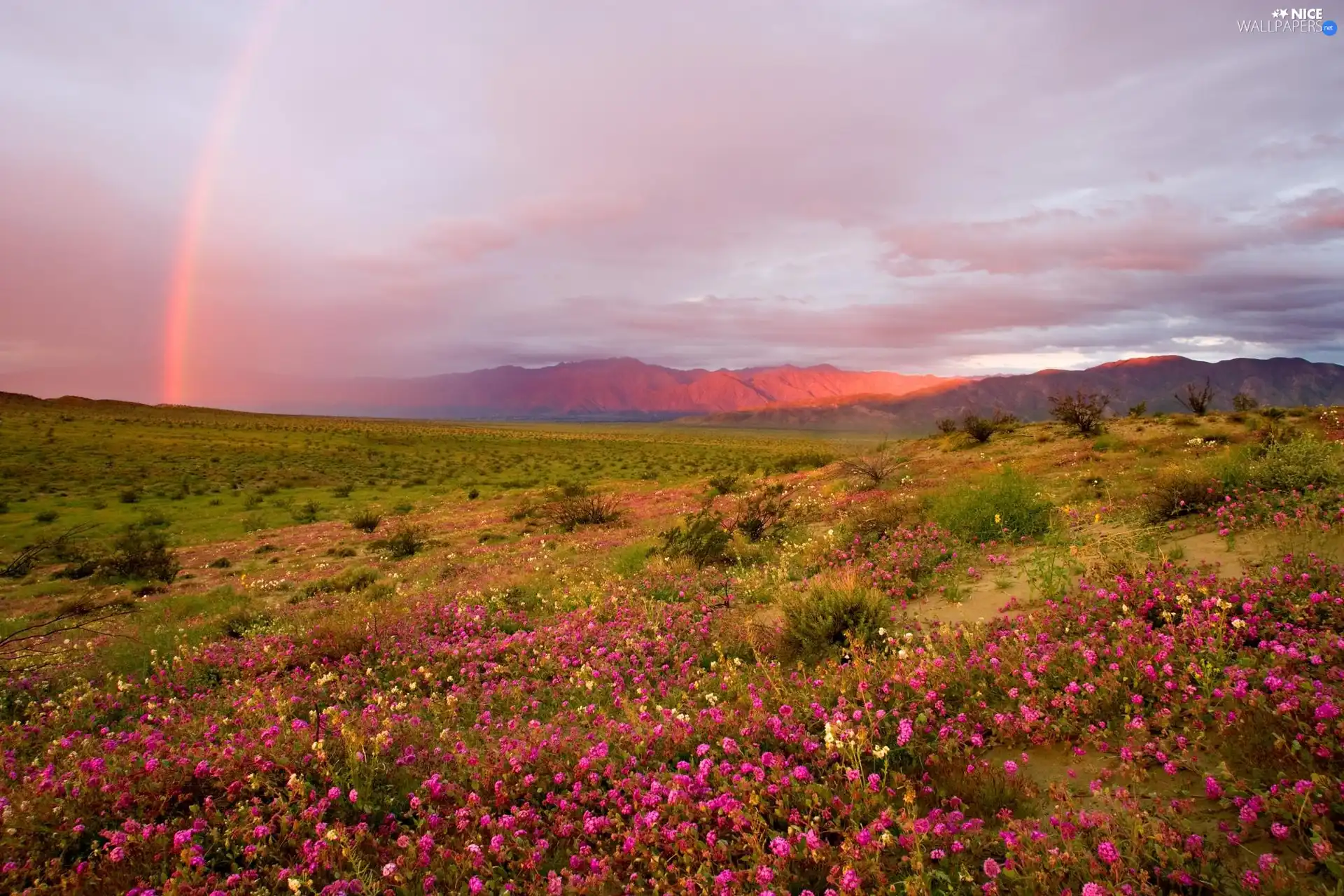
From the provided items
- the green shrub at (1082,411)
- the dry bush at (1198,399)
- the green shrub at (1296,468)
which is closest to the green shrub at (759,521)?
the green shrub at (1296,468)

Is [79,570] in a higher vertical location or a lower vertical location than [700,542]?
lower

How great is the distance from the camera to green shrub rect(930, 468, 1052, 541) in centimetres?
988

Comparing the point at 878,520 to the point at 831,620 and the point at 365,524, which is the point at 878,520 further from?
the point at 365,524

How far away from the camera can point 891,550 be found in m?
9.23

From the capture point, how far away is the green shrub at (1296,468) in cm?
835

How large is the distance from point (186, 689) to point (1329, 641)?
10909 millimetres

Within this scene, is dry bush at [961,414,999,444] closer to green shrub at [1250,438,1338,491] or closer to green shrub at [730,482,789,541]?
green shrub at [730,482,789,541]

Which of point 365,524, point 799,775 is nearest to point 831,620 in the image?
point 799,775

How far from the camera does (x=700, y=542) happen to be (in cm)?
1225

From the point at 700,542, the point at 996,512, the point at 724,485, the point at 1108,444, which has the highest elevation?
the point at 1108,444

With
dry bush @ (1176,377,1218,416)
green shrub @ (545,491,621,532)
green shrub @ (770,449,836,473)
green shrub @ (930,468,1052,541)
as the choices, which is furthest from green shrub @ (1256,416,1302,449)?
green shrub @ (770,449,836,473)

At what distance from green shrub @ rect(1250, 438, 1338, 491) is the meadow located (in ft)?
0.20

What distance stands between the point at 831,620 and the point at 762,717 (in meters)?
2.32

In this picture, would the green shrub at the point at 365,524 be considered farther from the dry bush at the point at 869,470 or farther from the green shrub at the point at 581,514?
the dry bush at the point at 869,470
